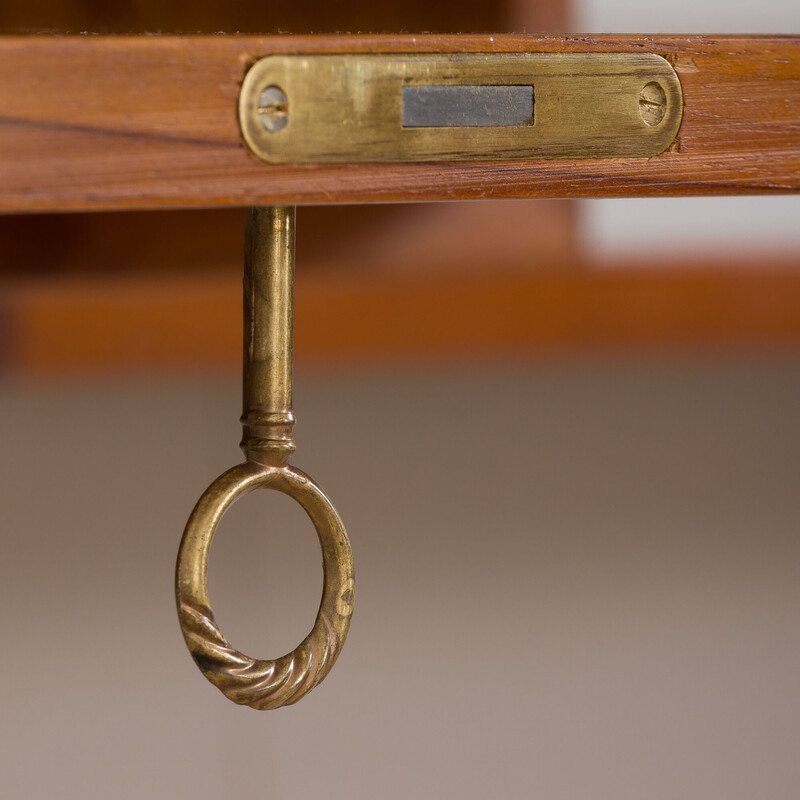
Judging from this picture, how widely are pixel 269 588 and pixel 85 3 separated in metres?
0.51

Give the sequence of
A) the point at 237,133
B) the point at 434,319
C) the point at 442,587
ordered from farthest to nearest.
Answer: the point at 442,587 → the point at 434,319 → the point at 237,133

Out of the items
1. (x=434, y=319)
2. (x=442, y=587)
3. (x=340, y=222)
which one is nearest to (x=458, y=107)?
(x=340, y=222)

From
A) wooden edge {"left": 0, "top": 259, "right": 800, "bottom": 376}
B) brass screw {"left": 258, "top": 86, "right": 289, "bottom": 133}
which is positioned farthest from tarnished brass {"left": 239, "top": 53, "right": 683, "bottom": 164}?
wooden edge {"left": 0, "top": 259, "right": 800, "bottom": 376}

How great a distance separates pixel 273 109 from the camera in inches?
6.8

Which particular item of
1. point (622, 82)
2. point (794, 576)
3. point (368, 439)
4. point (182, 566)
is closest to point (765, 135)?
point (622, 82)

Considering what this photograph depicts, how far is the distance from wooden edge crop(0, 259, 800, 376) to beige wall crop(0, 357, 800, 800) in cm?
13

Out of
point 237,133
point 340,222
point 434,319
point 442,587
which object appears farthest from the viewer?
point 442,587

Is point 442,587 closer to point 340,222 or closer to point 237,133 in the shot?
point 340,222

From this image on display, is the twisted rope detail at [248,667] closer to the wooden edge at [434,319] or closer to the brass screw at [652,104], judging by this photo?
the brass screw at [652,104]

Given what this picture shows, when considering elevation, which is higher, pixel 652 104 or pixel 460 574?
pixel 460 574

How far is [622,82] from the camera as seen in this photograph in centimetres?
19

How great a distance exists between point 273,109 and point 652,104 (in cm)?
6

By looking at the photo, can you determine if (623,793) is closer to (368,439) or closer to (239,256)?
(368,439)

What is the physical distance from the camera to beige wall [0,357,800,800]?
74 cm
